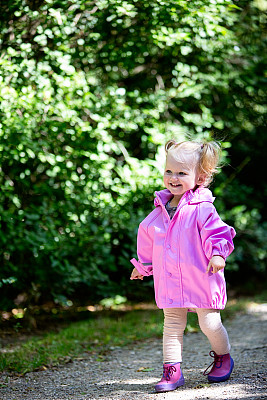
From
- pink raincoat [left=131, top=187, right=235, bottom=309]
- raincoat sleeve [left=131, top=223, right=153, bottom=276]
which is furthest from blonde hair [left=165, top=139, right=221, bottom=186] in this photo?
raincoat sleeve [left=131, top=223, right=153, bottom=276]

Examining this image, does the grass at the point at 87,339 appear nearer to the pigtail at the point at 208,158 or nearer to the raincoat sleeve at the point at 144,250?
the raincoat sleeve at the point at 144,250

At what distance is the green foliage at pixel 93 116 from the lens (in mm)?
4238

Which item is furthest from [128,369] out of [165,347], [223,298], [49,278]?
[49,278]

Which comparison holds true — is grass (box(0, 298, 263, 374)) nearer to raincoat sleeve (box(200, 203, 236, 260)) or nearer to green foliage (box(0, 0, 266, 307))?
green foliage (box(0, 0, 266, 307))

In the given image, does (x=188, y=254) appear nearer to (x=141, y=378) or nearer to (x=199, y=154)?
(x=199, y=154)

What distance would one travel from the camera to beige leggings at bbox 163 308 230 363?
9.28ft

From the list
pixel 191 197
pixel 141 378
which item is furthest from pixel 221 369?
pixel 191 197

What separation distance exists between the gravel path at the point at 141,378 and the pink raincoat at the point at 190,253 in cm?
45

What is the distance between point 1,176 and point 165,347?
209 centimetres

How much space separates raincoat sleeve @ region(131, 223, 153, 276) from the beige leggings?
0.29 meters

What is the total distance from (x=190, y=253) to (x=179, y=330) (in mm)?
429

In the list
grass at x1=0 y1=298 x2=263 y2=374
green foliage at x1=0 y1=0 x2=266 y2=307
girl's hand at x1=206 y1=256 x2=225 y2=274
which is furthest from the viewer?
green foliage at x1=0 y1=0 x2=266 y2=307

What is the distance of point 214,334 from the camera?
9.32ft

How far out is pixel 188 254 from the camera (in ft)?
9.21
